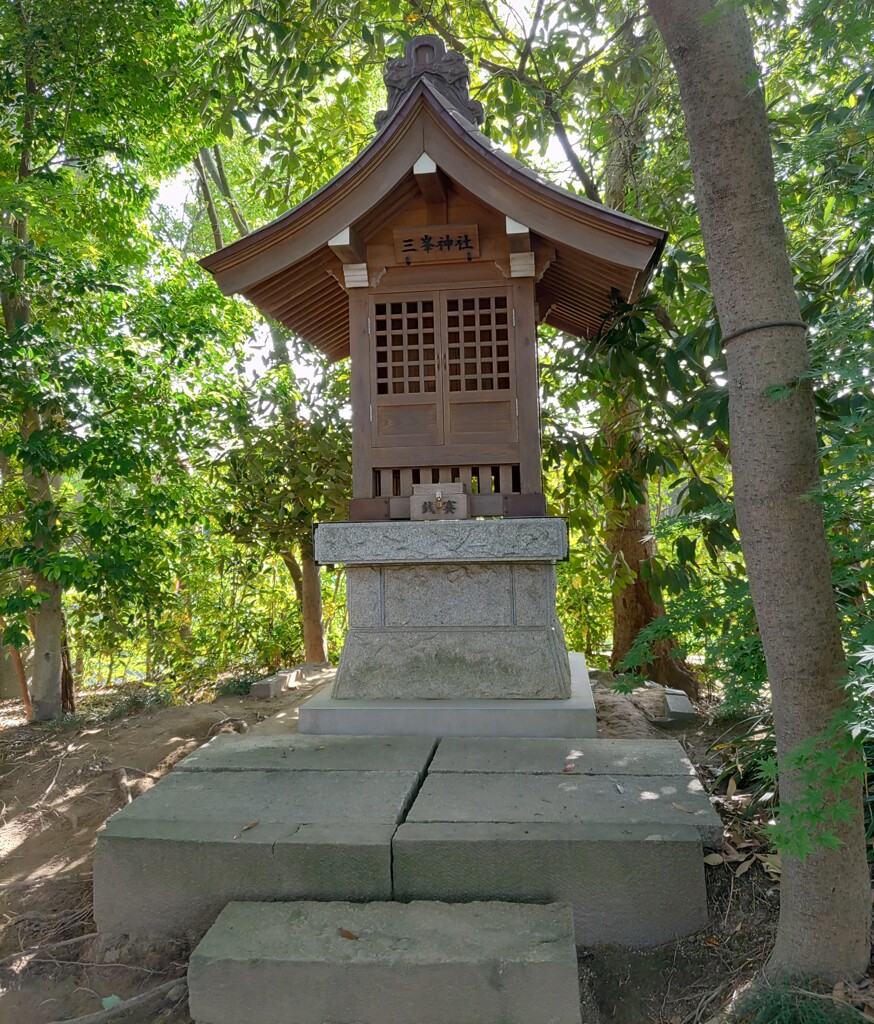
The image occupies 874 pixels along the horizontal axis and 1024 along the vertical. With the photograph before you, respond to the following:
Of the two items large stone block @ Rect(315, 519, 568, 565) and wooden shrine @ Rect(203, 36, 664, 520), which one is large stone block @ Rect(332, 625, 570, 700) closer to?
large stone block @ Rect(315, 519, 568, 565)

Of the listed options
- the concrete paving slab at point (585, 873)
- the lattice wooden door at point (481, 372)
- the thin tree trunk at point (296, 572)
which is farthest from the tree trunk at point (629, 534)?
the concrete paving slab at point (585, 873)

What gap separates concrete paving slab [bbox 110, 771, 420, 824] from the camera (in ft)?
9.32

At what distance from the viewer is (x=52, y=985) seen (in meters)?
2.54

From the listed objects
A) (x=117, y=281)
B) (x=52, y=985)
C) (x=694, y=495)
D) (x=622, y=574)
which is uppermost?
(x=117, y=281)

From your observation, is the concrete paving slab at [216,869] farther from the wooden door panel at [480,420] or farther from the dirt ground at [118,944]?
the wooden door panel at [480,420]

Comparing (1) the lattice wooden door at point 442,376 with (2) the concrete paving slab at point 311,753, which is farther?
(1) the lattice wooden door at point 442,376

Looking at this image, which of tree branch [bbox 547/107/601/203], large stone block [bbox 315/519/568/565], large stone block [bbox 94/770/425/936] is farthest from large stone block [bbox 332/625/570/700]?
tree branch [bbox 547/107/601/203]

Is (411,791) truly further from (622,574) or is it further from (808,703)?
(622,574)

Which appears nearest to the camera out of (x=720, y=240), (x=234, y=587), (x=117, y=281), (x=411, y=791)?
(x=720, y=240)

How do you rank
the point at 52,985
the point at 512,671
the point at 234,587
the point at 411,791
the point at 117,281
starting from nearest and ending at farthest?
the point at 52,985 < the point at 411,791 < the point at 512,671 < the point at 117,281 < the point at 234,587

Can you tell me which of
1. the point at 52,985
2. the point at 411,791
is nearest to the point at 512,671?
the point at 411,791

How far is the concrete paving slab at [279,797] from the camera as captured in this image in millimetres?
2840

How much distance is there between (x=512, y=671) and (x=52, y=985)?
97.7 inches

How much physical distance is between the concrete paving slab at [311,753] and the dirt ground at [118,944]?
0.50 m
